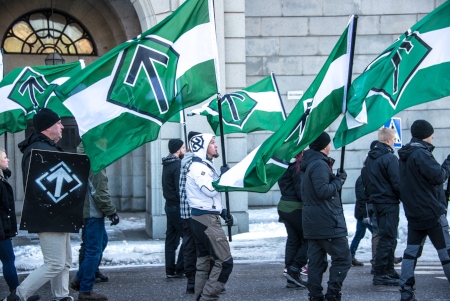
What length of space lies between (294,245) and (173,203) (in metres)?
1.75

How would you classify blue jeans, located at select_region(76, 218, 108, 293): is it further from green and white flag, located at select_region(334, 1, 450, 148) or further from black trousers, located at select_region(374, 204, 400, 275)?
black trousers, located at select_region(374, 204, 400, 275)

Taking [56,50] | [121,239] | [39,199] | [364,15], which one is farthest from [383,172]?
[56,50]

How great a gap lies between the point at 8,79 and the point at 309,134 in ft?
19.0

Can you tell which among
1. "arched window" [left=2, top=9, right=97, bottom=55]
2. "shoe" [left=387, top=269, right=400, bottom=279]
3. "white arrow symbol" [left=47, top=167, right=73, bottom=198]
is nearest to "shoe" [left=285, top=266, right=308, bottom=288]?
"shoe" [left=387, top=269, right=400, bottom=279]

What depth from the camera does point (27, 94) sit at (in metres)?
11.1

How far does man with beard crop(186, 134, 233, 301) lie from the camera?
7.17 meters

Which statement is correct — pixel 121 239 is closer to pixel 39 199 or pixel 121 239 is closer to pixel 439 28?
pixel 39 199

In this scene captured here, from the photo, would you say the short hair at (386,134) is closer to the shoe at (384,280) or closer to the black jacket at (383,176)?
the black jacket at (383,176)

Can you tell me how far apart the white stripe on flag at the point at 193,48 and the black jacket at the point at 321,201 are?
148cm

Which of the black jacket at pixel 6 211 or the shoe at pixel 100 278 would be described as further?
the shoe at pixel 100 278

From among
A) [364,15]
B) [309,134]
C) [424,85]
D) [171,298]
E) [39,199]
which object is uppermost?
[364,15]

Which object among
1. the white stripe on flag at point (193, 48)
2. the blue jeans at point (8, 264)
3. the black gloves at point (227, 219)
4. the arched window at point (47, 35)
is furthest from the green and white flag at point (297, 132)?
the arched window at point (47, 35)

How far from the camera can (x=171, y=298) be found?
8312 millimetres

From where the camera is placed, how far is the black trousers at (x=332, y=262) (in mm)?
7184
